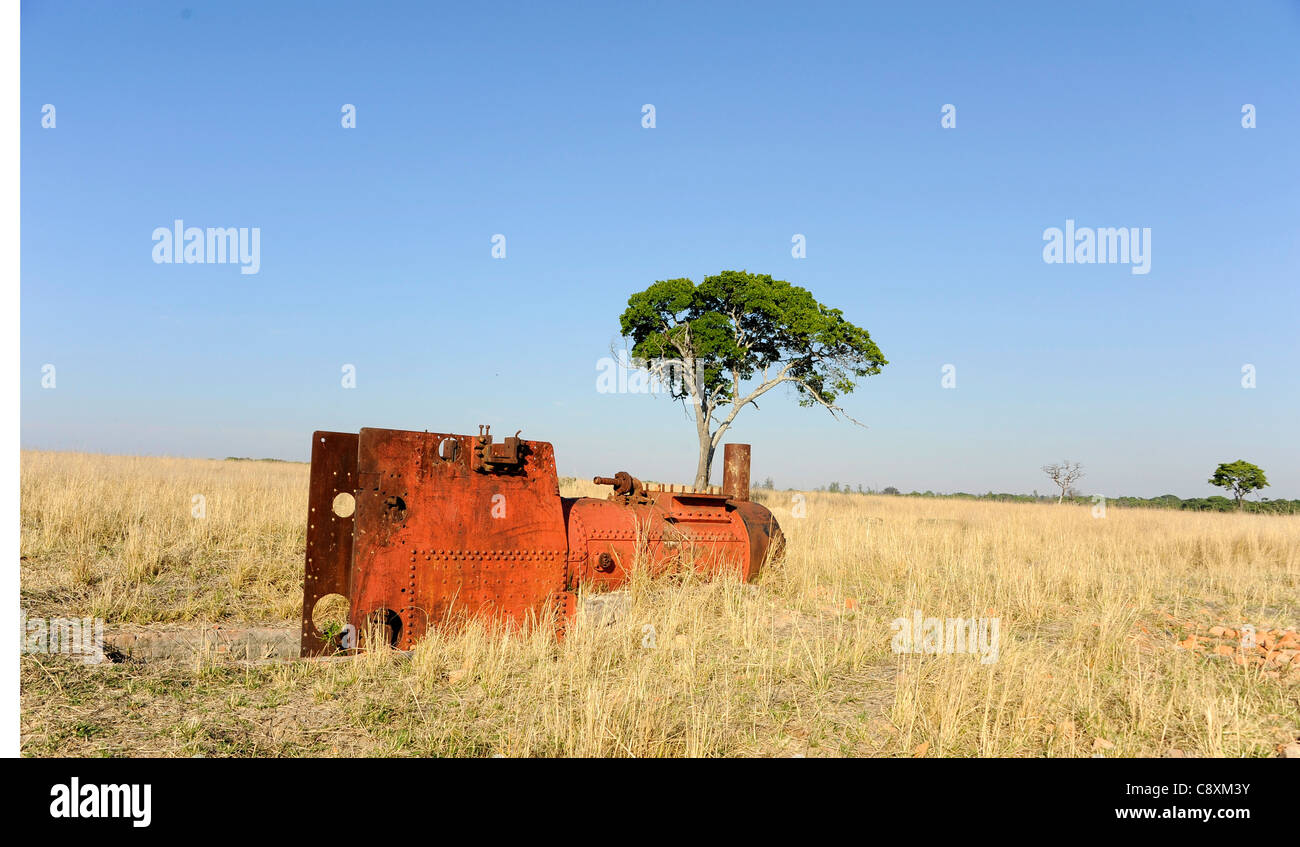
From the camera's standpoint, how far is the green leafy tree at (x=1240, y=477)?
39125 mm

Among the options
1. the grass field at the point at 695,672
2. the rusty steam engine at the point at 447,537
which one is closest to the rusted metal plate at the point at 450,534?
the rusty steam engine at the point at 447,537

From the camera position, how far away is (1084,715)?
4426 millimetres

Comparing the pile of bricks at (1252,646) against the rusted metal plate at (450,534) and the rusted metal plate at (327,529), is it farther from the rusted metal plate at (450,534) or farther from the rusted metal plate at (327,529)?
the rusted metal plate at (327,529)

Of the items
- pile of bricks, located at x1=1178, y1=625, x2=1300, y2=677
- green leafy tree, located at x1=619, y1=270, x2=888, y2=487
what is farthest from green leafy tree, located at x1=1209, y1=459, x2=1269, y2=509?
pile of bricks, located at x1=1178, y1=625, x2=1300, y2=677

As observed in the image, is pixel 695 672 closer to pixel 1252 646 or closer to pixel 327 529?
pixel 327 529

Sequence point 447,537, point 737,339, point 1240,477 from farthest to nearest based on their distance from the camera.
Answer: point 1240,477 < point 737,339 < point 447,537

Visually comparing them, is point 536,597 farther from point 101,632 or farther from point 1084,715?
point 1084,715

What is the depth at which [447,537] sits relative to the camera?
6363 millimetres

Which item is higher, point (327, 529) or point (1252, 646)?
point (327, 529)

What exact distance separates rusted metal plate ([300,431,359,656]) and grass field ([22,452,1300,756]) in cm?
55

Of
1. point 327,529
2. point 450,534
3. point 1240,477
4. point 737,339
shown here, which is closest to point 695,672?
point 450,534

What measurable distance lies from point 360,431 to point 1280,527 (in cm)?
1947

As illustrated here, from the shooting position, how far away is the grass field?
13.5 ft

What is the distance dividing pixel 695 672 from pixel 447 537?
7.98ft
